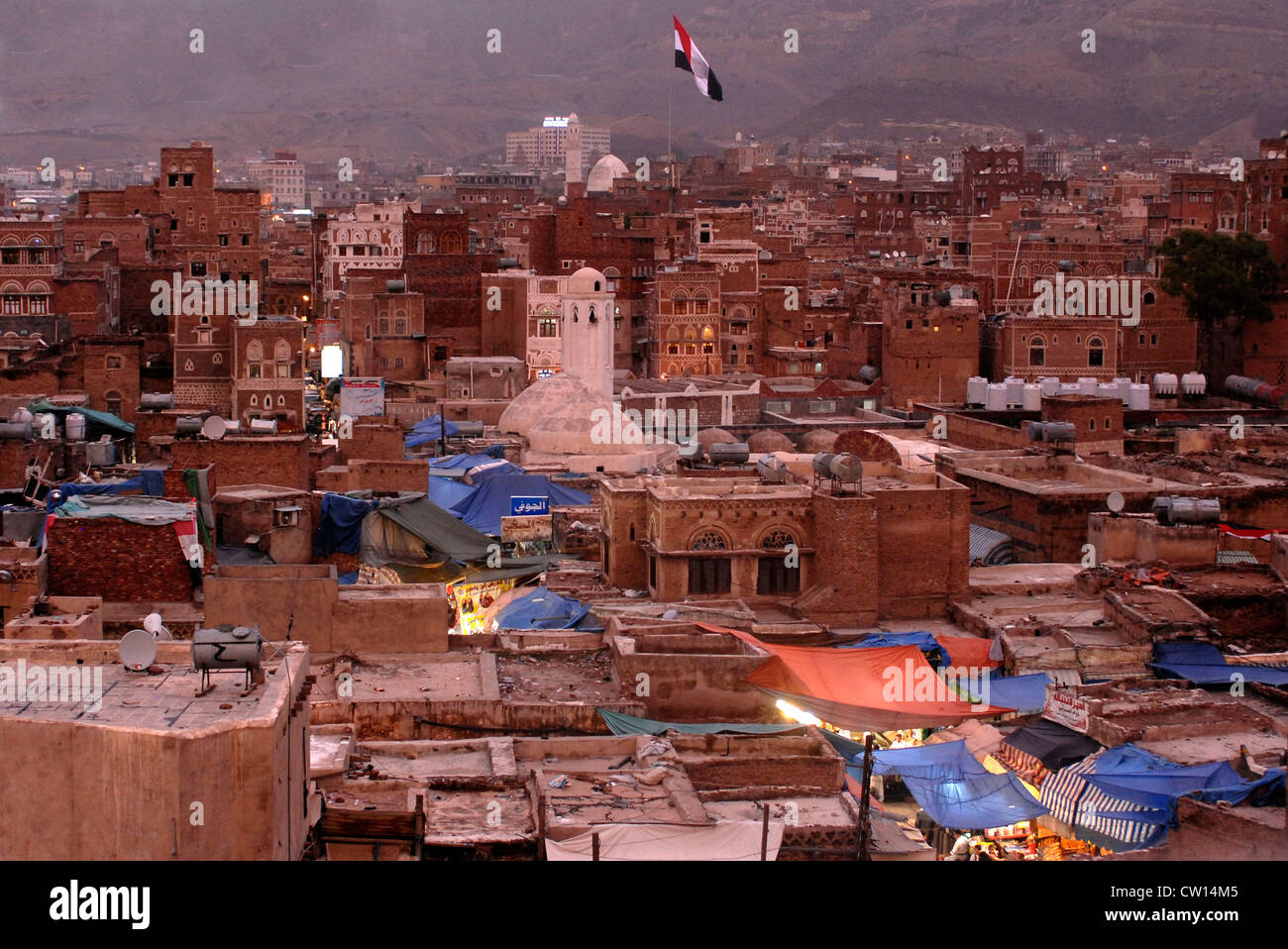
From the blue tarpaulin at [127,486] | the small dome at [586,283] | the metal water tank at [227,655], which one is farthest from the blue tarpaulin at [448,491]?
the metal water tank at [227,655]

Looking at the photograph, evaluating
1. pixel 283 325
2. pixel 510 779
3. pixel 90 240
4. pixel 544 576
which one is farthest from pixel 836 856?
pixel 90 240

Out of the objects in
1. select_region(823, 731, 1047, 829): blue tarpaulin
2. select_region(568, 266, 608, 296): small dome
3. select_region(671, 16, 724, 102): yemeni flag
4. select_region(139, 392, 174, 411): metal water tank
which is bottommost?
select_region(823, 731, 1047, 829): blue tarpaulin

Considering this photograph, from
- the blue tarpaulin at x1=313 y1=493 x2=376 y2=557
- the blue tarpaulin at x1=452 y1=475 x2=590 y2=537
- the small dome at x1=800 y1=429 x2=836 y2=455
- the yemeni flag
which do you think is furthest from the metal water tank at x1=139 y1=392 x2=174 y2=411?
the yemeni flag

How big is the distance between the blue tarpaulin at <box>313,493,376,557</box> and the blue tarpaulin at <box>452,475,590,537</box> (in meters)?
3.93

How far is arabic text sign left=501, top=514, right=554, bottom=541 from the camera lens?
108ft

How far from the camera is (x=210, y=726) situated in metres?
12.2

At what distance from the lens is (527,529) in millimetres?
33000

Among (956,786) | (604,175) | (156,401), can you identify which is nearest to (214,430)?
(156,401)

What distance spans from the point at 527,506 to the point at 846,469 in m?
8.17

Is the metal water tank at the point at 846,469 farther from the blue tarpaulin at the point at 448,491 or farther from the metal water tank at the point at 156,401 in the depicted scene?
the metal water tank at the point at 156,401

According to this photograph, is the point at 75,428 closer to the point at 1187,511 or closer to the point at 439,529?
the point at 439,529

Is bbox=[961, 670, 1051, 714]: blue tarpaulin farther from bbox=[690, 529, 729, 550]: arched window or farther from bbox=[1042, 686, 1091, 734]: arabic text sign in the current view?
bbox=[690, 529, 729, 550]: arched window

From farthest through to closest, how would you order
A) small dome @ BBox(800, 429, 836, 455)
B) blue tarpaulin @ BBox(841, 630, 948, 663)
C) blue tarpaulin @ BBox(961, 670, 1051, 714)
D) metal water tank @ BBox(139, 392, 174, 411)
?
small dome @ BBox(800, 429, 836, 455) → metal water tank @ BBox(139, 392, 174, 411) → blue tarpaulin @ BBox(841, 630, 948, 663) → blue tarpaulin @ BBox(961, 670, 1051, 714)
